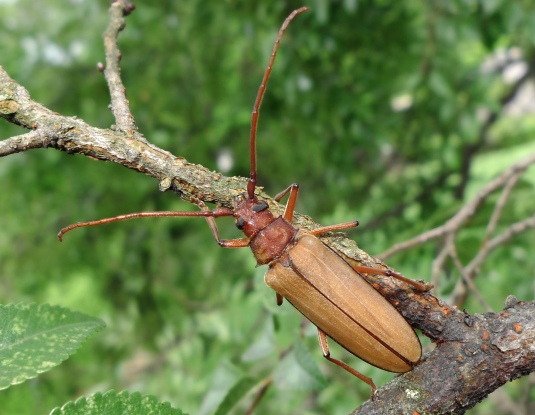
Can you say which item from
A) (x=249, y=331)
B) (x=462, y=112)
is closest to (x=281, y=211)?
(x=249, y=331)

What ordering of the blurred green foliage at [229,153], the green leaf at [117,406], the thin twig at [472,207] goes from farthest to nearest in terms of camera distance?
the blurred green foliage at [229,153]
the thin twig at [472,207]
the green leaf at [117,406]

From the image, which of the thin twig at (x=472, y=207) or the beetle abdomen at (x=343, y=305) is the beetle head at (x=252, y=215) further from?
the thin twig at (x=472, y=207)

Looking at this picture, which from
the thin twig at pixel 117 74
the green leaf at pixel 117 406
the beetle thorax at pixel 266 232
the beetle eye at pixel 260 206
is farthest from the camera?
the beetle thorax at pixel 266 232

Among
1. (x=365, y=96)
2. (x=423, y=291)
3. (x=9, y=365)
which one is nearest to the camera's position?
(x=9, y=365)

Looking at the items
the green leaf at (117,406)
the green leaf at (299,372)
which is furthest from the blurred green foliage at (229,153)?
the green leaf at (117,406)

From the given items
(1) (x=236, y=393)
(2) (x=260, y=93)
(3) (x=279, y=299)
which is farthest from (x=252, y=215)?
(1) (x=236, y=393)

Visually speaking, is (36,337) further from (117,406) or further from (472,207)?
(472,207)

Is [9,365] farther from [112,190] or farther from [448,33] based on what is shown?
[112,190]
